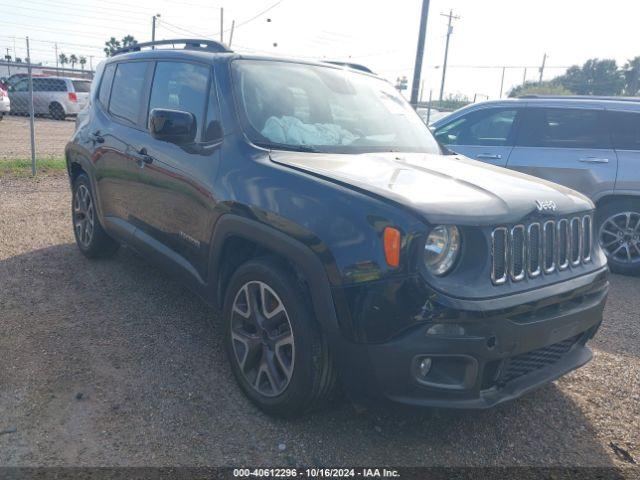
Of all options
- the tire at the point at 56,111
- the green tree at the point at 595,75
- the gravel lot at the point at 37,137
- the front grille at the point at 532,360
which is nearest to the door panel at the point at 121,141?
the front grille at the point at 532,360

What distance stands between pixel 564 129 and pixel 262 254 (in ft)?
14.9

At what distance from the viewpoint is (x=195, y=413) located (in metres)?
3.03

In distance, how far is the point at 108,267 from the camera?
5285mm

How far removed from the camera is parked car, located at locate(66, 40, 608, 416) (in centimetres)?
242

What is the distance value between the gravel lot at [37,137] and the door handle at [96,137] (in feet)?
25.9

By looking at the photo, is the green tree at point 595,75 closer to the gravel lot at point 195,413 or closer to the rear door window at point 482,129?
the rear door window at point 482,129

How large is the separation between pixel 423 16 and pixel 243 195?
14107 mm

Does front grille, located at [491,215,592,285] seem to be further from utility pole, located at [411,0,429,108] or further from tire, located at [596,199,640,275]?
utility pole, located at [411,0,429,108]

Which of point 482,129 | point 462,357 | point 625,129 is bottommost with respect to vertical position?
point 462,357

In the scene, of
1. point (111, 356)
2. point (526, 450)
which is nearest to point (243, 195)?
point (111, 356)

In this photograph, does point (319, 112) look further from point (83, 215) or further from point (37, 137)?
point (37, 137)

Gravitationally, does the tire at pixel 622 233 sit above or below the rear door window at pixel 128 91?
below

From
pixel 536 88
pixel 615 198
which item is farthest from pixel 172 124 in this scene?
pixel 536 88

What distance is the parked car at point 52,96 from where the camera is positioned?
72.2 feet
